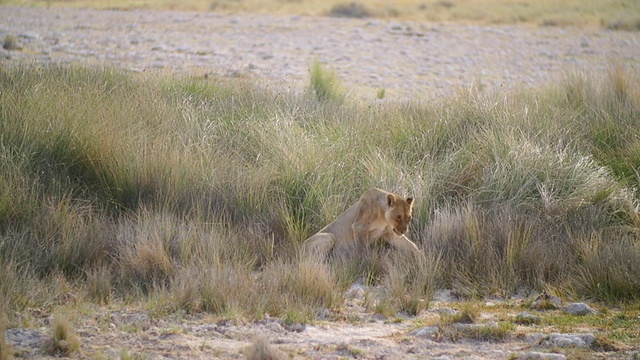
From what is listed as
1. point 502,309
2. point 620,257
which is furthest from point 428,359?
point 620,257

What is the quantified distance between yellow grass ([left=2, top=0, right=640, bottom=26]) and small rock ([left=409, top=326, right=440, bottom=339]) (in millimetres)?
26371

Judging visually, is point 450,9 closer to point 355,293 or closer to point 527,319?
point 355,293

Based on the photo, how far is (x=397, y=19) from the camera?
107ft

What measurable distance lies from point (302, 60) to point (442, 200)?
11604 millimetres

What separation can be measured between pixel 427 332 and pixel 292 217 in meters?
2.87

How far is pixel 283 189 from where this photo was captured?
10453 millimetres

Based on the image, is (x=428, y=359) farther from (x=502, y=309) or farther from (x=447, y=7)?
(x=447, y=7)

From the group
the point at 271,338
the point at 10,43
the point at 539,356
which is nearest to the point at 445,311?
the point at 539,356

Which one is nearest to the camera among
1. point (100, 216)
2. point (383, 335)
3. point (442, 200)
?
point (383, 335)

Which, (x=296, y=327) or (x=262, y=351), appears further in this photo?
(x=296, y=327)

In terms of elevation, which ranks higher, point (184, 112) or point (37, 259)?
point (184, 112)

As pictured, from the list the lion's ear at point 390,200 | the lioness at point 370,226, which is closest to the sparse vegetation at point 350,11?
the lioness at point 370,226

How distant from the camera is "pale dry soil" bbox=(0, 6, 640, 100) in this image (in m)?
19.2

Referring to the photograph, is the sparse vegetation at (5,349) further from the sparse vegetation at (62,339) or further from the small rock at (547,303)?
the small rock at (547,303)
